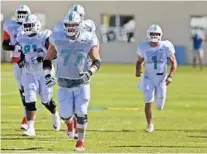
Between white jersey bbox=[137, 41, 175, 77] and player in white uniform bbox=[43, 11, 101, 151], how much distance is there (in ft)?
8.40

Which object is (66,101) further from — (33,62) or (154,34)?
(154,34)

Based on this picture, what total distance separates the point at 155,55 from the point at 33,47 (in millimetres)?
1980

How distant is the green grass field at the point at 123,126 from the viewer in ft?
35.7

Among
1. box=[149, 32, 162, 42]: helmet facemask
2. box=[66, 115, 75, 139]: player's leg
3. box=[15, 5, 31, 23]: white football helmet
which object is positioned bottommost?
box=[66, 115, 75, 139]: player's leg

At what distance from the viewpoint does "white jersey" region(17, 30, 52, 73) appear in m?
12.2

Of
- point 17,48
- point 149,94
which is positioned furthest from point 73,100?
point 149,94

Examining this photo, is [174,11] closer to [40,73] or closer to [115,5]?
[115,5]

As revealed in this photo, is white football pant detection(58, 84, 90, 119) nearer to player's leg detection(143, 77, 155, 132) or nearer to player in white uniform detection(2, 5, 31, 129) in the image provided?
player in white uniform detection(2, 5, 31, 129)

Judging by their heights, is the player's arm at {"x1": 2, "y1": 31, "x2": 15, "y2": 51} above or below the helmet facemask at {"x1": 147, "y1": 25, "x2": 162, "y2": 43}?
below

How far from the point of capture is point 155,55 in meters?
12.8

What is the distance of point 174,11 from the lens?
40.8 metres

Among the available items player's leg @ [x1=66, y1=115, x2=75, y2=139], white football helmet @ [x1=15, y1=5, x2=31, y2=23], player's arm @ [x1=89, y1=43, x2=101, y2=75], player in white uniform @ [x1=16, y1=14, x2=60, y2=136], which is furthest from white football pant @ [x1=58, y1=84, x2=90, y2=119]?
white football helmet @ [x1=15, y1=5, x2=31, y2=23]

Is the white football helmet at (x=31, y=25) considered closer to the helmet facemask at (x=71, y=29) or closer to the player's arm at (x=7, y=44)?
the player's arm at (x=7, y=44)

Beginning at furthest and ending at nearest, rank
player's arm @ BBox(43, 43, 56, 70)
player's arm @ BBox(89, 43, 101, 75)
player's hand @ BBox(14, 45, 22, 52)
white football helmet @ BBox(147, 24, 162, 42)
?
white football helmet @ BBox(147, 24, 162, 42)
player's hand @ BBox(14, 45, 22, 52)
player's arm @ BBox(43, 43, 56, 70)
player's arm @ BBox(89, 43, 101, 75)
